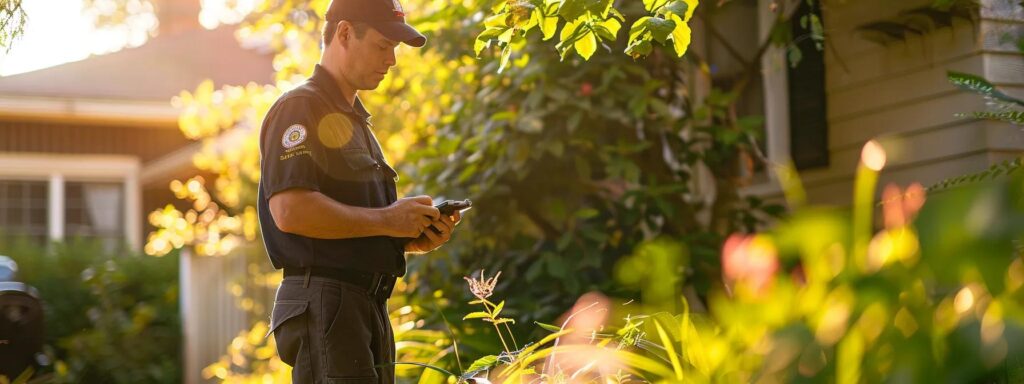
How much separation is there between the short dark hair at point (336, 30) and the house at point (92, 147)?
12457 mm

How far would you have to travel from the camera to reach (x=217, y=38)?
1820cm

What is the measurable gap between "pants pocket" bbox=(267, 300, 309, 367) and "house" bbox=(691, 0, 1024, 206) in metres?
3.05

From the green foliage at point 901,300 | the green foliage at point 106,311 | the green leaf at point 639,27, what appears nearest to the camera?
the green foliage at point 901,300

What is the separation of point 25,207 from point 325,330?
13637mm

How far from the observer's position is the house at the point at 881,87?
18.6 ft

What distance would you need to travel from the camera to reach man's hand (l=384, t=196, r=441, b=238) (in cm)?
312

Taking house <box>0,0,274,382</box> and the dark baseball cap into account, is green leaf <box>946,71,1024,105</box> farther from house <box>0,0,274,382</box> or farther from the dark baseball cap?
house <box>0,0,274,382</box>

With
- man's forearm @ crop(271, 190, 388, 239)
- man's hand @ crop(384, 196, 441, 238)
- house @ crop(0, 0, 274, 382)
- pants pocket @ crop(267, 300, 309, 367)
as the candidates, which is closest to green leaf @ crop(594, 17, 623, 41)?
man's hand @ crop(384, 196, 441, 238)

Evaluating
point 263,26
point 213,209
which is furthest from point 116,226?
point 263,26

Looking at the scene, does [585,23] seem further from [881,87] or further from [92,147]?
[92,147]

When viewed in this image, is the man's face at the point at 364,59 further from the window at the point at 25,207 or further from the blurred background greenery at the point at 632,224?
the window at the point at 25,207

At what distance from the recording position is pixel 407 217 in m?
3.13

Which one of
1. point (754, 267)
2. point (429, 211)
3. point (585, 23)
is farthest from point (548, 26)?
point (754, 267)

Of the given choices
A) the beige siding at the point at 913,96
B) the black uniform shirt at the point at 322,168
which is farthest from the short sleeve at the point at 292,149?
the beige siding at the point at 913,96
